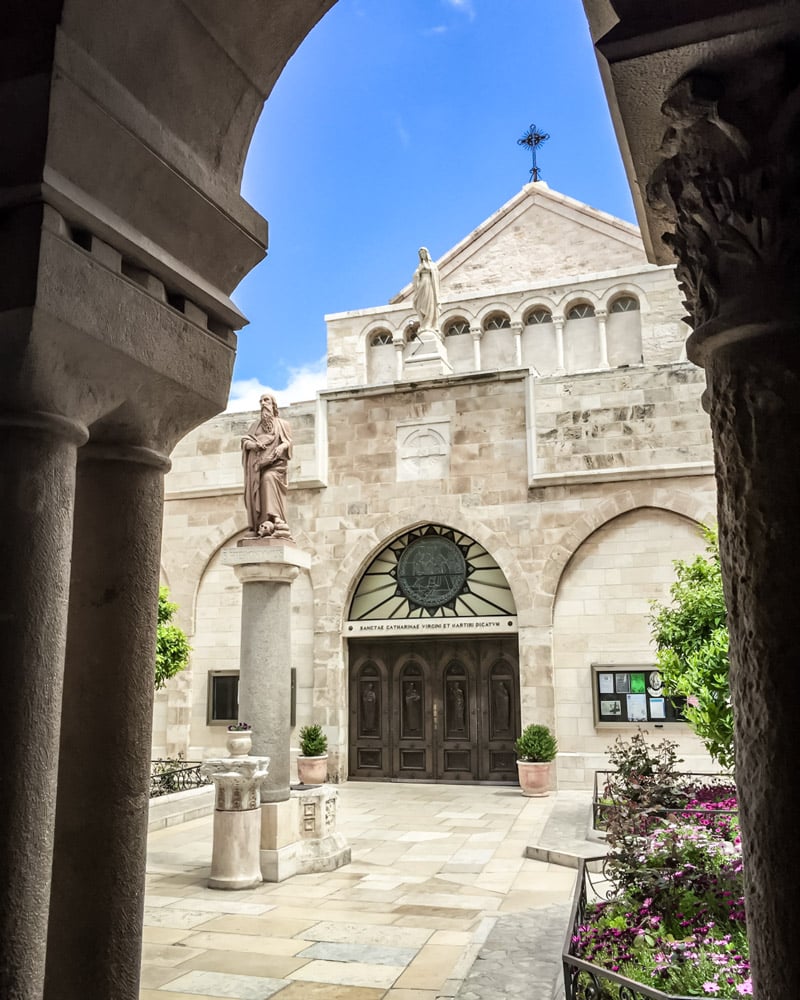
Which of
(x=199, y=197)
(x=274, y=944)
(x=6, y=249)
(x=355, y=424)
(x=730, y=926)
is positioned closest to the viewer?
(x=6, y=249)

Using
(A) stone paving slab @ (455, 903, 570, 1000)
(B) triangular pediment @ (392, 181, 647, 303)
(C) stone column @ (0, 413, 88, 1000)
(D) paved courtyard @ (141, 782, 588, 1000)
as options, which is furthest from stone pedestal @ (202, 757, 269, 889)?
(B) triangular pediment @ (392, 181, 647, 303)

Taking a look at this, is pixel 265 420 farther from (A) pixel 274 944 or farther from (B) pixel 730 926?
(B) pixel 730 926

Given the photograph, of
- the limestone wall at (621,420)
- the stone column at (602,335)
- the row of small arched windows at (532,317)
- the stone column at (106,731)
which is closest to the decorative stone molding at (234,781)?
the stone column at (106,731)

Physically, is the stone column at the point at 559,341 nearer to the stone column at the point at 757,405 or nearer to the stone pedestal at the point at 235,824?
the stone pedestal at the point at 235,824

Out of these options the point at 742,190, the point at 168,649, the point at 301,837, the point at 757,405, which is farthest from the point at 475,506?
the point at 757,405

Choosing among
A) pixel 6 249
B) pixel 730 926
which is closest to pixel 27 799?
pixel 6 249

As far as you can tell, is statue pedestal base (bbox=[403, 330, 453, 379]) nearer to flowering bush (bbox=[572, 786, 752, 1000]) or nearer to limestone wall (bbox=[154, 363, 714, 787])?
limestone wall (bbox=[154, 363, 714, 787])

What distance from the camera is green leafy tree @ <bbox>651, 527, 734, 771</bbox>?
23.7 ft

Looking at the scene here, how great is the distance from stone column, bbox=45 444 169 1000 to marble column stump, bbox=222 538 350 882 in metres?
6.29

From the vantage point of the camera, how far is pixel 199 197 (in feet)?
8.94

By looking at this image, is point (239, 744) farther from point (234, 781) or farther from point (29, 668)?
point (29, 668)

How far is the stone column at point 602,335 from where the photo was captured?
22745 millimetres

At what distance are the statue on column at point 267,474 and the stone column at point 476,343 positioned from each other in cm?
1436

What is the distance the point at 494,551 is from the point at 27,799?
14.1 metres
